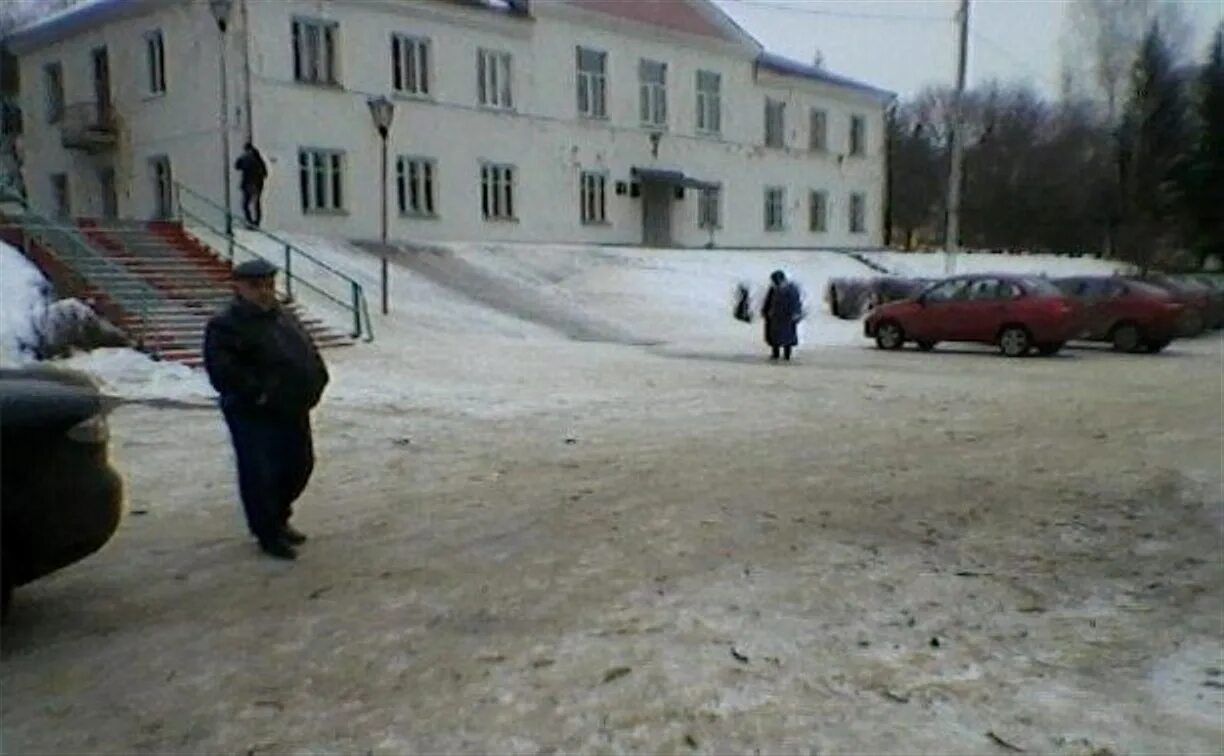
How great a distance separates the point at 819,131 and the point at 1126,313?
2511cm

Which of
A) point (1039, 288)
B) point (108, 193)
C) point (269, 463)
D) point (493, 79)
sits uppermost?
point (493, 79)

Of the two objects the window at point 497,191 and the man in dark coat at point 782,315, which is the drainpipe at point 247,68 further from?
the man in dark coat at point 782,315

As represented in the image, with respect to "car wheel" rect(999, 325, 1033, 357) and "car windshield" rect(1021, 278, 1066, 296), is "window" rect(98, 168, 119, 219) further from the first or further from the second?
"car windshield" rect(1021, 278, 1066, 296)

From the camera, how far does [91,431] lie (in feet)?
16.4

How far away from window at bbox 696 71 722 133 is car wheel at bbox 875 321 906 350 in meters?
19.3

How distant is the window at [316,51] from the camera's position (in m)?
27.8

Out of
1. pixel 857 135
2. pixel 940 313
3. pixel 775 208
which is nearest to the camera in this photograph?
pixel 940 313

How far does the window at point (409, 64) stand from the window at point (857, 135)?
862 inches

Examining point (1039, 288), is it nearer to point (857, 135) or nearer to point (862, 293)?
point (862, 293)

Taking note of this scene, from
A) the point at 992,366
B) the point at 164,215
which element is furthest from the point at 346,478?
the point at 164,215

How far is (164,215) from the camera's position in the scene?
96.3 ft

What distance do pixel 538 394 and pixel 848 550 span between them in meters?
7.62

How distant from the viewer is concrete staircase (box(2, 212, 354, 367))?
52.2ft

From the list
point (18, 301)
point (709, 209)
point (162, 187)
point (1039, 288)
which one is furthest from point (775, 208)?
point (18, 301)
